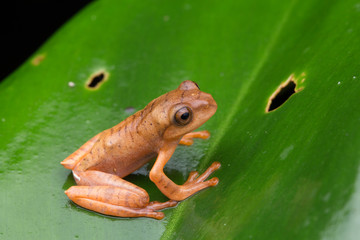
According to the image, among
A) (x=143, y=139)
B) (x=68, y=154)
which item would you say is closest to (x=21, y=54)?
(x=68, y=154)

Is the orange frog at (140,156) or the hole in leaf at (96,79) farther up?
the hole in leaf at (96,79)

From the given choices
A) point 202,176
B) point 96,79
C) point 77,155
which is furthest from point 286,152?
point 96,79

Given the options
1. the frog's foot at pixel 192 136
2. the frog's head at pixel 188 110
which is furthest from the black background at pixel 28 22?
the frog's head at pixel 188 110

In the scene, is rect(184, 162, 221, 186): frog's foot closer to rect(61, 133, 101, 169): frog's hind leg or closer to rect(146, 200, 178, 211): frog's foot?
rect(146, 200, 178, 211): frog's foot

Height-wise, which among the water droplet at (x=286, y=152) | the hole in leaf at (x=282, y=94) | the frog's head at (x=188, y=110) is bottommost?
the hole in leaf at (x=282, y=94)

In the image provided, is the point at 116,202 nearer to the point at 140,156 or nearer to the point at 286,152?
the point at 140,156

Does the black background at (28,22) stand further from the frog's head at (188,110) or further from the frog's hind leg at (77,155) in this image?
the frog's head at (188,110)

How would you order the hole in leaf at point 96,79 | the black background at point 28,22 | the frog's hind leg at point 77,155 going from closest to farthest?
the frog's hind leg at point 77,155
the hole in leaf at point 96,79
the black background at point 28,22

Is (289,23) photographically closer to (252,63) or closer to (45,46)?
(252,63)
